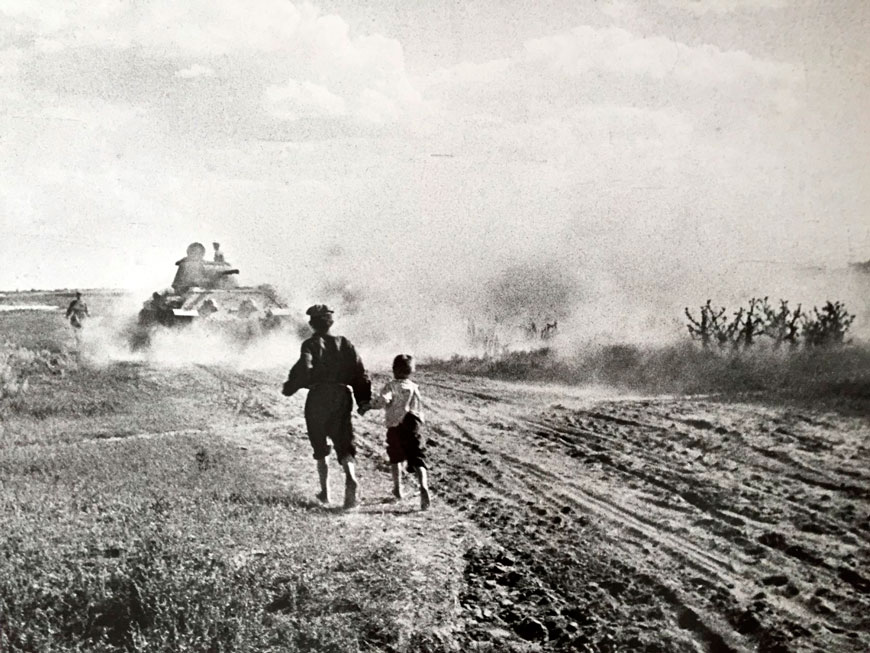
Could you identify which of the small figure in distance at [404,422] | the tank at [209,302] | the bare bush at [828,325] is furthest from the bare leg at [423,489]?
the bare bush at [828,325]

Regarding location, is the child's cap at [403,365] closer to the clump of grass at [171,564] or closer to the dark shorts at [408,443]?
the dark shorts at [408,443]

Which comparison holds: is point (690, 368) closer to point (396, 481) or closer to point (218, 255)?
point (396, 481)

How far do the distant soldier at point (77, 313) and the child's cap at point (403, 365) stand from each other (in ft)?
6.33

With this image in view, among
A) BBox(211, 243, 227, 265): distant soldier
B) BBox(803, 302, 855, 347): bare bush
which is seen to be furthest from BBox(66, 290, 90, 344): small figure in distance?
BBox(803, 302, 855, 347): bare bush

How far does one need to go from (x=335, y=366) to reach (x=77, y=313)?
1651 millimetres

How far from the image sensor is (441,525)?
12.6 feet

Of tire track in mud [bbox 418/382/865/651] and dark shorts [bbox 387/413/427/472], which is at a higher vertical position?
dark shorts [bbox 387/413/427/472]

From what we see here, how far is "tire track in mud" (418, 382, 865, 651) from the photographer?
3285mm

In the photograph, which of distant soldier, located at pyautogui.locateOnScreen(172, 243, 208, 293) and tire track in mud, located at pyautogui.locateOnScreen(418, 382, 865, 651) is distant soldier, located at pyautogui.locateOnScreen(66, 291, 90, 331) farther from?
tire track in mud, located at pyautogui.locateOnScreen(418, 382, 865, 651)

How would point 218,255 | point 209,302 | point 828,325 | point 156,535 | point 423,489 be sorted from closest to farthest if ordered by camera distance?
point 156,535, point 423,489, point 828,325, point 218,255, point 209,302

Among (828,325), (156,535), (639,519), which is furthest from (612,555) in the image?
(156,535)

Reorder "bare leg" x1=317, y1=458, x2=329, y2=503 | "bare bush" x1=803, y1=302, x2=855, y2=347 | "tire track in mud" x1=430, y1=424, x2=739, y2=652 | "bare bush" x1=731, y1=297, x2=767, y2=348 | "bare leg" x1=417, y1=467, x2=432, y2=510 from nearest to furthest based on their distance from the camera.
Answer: "tire track in mud" x1=430, y1=424, x2=739, y2=652 → "bare leg" x1=417, y1=467, x2=432, y2=510 → "bare leg" x1=317, y1=458, x2=329, y2=503 → "bare bush" x1=803, y1=302, x2=855, y2=347 → "bare bush" x1=731, y1=297, x2=767, y2=348

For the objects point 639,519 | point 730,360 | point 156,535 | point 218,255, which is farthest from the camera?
point 730,360

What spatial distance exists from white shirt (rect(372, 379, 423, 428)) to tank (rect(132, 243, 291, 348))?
1.07 metres
